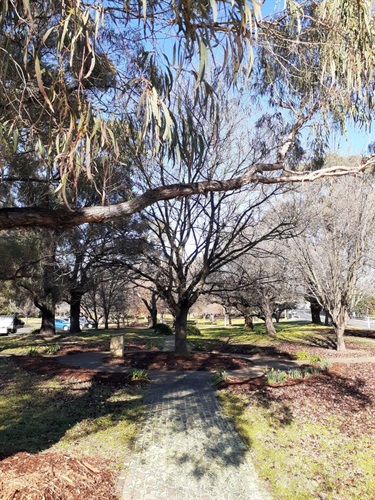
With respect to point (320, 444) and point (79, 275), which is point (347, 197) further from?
point (79, 275)

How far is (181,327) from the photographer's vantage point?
44.2ft

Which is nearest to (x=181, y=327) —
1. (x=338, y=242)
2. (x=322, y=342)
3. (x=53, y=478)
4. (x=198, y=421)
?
(x=338, y=242)

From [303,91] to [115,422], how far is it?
5.95 m

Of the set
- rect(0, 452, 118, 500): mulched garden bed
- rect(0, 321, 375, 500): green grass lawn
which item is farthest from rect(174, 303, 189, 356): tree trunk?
rect(0, 452, 118, 500): mulched garden bed

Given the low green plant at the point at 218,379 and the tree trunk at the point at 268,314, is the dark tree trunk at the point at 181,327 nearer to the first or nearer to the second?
the low green plant at the point at 218,379

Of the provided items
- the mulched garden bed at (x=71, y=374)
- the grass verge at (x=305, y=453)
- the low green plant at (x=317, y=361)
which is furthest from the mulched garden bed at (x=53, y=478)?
the low green plant at (x=317, y=361)

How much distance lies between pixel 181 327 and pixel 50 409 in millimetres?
6895

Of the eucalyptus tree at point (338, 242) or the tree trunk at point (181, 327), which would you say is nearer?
the tree trunk at point (181, 327)

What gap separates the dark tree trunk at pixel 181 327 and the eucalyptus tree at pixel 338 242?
5.16 meters

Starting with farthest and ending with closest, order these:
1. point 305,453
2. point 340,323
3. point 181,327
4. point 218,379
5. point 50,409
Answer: point 340,323
point 181,327
point 218,379
point 50,409
point 305,453

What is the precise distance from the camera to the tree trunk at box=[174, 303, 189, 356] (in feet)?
43.4

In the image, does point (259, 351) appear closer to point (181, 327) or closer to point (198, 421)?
point (181, 327)

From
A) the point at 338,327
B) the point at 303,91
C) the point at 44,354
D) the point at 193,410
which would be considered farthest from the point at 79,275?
the point at 303,91

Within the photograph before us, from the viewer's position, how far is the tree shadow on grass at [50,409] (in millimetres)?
5375
